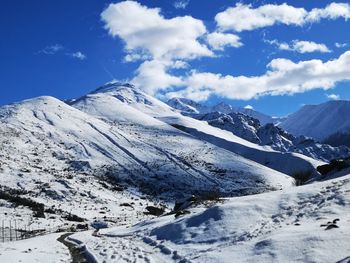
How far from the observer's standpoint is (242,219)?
25875 mm

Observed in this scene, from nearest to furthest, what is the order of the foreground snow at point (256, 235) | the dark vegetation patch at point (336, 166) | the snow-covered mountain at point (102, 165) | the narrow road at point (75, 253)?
the foreground snow at point (256, 235)
the narrow road at point (75, 253)
the dark vegetation patch at point (336, 166)
the snow-covered mountain at point (102, 165)

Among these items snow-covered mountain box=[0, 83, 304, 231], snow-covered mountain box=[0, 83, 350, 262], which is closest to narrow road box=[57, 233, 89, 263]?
snow-covered mountain box=[0, 83, 350, 262]

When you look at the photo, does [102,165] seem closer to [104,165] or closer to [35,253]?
[104,165]

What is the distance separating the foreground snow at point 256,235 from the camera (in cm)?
1906

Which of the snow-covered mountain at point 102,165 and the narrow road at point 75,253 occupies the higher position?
the snow-covered mountain at point 102,165

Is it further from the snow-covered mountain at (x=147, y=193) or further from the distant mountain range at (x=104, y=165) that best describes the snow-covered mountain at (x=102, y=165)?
the snow-covered mountain at (x=147, y=193)

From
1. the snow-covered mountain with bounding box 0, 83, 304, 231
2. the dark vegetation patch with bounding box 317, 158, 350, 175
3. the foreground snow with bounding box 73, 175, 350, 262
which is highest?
the snow-covered mountain with bounding box 0, 83, 304, 231

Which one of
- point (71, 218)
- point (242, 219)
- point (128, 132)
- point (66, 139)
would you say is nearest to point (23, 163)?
point (66, 139)

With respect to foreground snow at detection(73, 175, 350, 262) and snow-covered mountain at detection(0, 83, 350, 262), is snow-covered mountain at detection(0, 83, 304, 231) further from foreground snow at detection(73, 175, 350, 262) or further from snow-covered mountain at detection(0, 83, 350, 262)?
foreground snow at detection(73, 175, 350, 262)

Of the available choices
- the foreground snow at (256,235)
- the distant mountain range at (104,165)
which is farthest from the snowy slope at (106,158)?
the foreground snow at (256,235)

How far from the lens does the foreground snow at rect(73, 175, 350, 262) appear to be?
62.5 ft

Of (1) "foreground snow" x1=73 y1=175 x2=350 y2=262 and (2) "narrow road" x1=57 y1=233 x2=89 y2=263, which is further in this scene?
A: (2) "narrow road" x1=57 y1=233 x2=89 y2=263

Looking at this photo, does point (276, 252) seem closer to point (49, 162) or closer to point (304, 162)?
point (49, 162)

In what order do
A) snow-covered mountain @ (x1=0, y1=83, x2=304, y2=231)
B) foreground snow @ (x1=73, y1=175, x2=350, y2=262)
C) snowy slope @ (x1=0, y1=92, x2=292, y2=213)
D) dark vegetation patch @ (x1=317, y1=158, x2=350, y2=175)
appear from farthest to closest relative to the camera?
1. snowy slope @ (x1=0, y1=92, x2=292, y2=213)
2. snow-covered mountain @ (x1=0, y1=83, x2=304, y2=231)
3. dark vegetation patch @ (x1=317, y1=158, x2=350, y2=175)
4. foreground snow @ (x1=73, y1=175, x2=350, y2=262)
